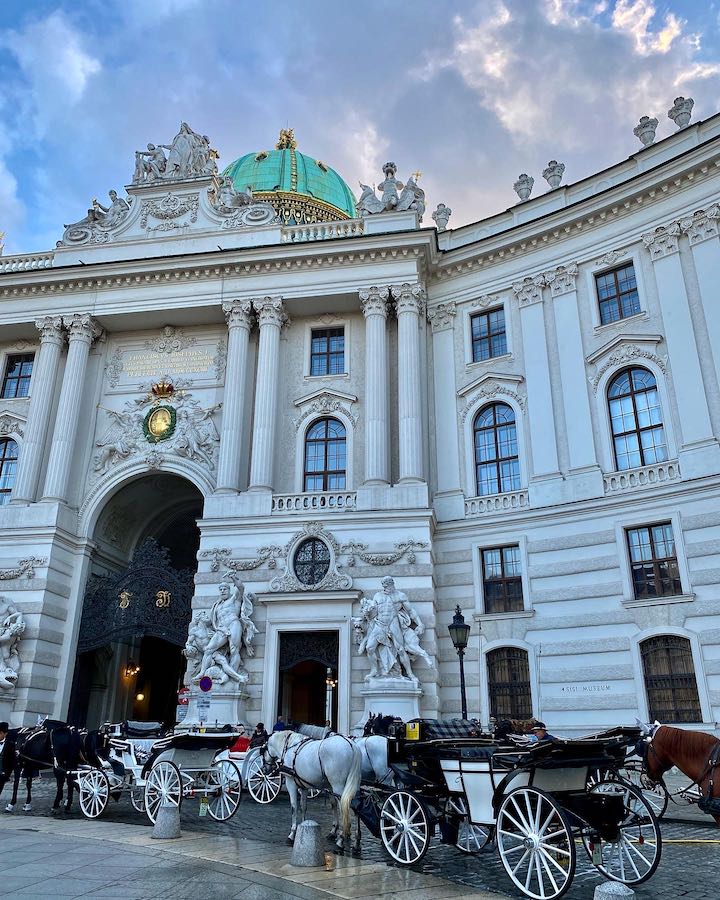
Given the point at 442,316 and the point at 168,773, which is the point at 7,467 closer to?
the point at 442,316

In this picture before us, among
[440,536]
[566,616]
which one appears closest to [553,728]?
[566,616]

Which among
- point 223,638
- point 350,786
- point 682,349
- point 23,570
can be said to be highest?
point 682,349

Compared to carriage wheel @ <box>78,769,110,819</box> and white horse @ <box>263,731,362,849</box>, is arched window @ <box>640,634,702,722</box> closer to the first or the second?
white horse @ <box>263,731,362,849</box>

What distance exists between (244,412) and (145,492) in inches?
256

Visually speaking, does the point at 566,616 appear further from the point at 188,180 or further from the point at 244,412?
the point at 188,180

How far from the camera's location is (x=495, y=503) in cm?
2577

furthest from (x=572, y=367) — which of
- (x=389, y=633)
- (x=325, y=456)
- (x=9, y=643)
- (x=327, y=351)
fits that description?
(x=9, y=643)

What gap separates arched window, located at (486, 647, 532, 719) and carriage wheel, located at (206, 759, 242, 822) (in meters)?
11.9

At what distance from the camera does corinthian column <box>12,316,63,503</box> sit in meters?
28.3

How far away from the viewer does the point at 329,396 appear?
28781mm

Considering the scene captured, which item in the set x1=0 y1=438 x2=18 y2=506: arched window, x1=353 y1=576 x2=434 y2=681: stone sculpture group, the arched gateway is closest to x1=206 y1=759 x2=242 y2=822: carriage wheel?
x1=353 y1=576 x2=434 y2=681: stone sculpture group

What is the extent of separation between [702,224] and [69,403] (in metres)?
24.4

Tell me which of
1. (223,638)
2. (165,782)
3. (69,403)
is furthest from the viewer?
(69,403)

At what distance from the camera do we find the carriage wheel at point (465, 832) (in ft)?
31.1
